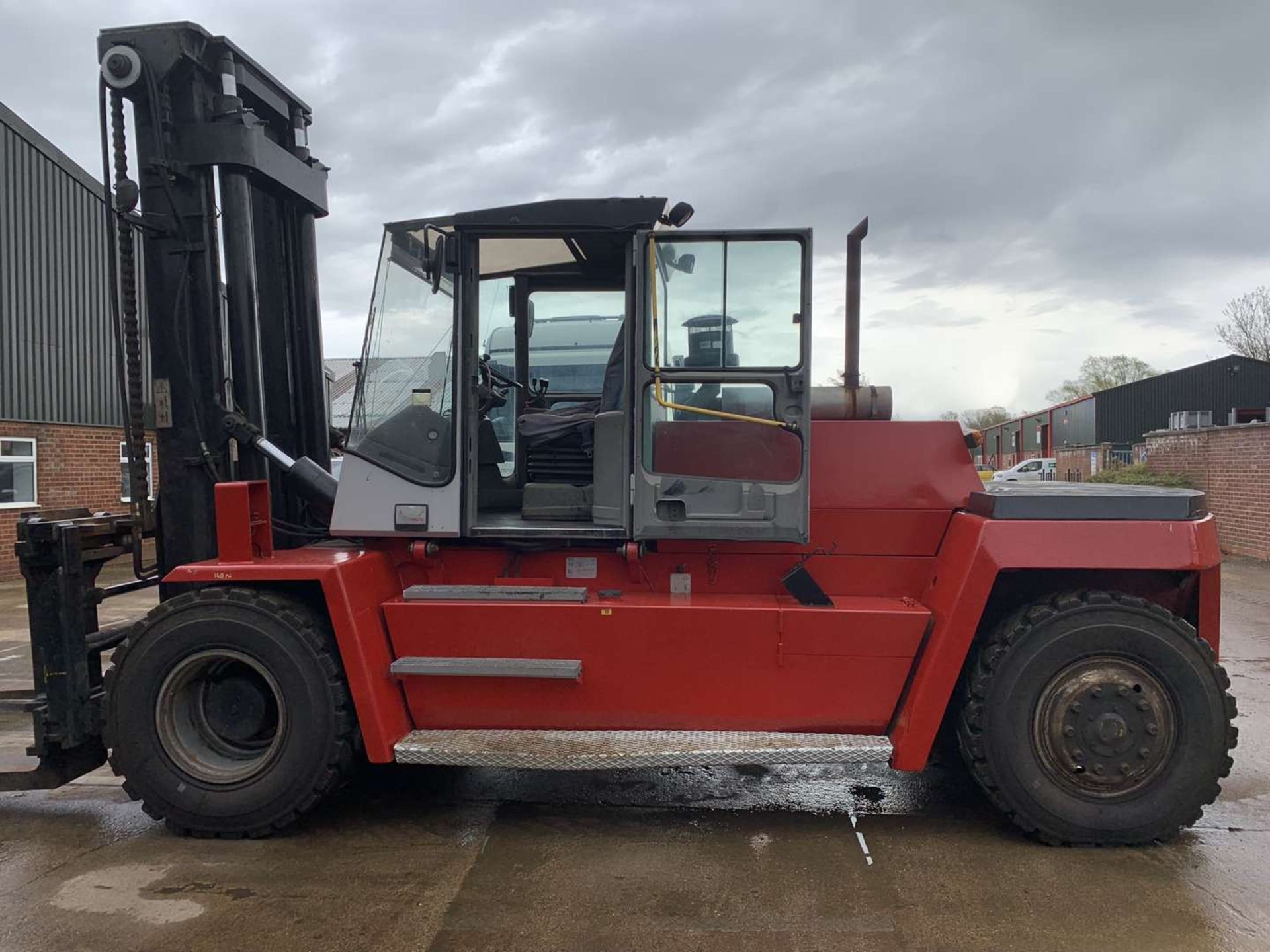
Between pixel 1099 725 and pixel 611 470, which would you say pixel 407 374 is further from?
pixel 1099 725

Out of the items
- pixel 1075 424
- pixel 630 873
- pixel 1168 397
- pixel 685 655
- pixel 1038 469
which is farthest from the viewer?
pixel 1075 424

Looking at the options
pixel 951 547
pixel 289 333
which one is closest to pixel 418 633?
pixel 289 333

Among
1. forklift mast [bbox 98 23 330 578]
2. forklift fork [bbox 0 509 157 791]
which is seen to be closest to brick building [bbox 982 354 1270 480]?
forklift mast [bbox 98 23 330 578]

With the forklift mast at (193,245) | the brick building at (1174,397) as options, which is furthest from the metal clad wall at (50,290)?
the brick building at (1174,397)

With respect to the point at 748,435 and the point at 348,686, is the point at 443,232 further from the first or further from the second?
the point at 348,686

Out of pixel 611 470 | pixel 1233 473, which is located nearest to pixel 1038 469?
pixel 1233 473

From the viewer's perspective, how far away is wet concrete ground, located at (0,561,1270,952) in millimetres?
3430

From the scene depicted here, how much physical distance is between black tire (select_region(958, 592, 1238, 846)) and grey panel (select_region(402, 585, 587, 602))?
77.9 inches

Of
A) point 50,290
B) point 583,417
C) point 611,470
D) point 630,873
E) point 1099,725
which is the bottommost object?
point 630,873

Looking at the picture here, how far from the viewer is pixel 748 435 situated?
4.29 m

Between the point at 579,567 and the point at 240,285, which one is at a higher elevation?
the point at 240,285

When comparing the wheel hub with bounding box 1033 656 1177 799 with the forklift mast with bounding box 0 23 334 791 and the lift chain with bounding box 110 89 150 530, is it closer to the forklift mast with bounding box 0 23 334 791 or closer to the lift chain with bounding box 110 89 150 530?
the forklift mast with bounding box 0 23 334 791

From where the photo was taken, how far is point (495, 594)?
442cm

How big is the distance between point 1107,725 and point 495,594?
2916mm
